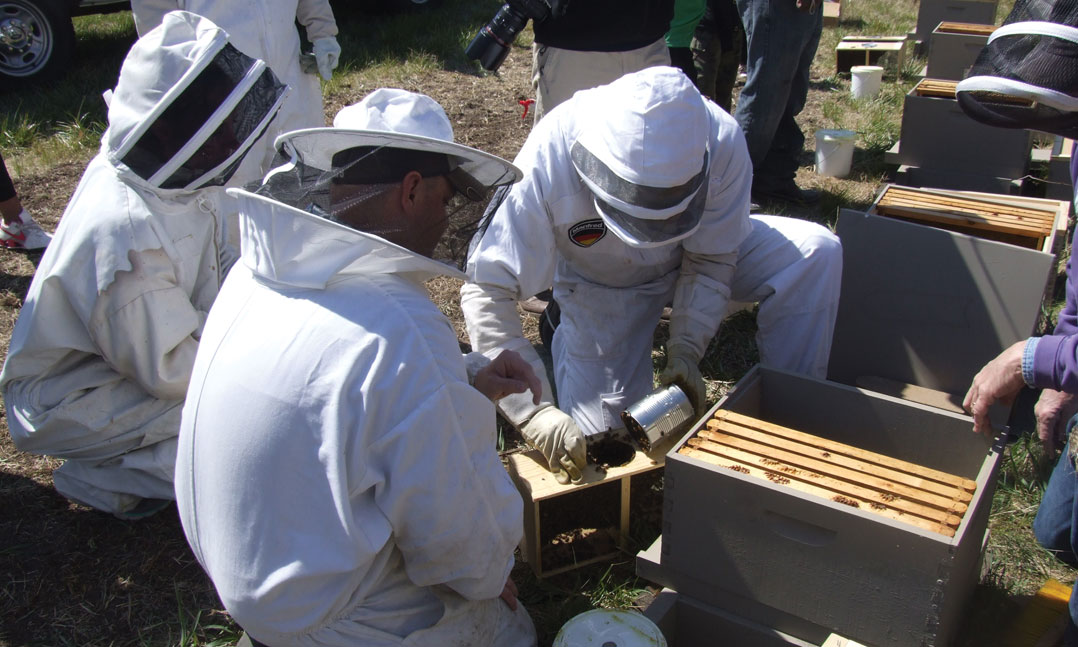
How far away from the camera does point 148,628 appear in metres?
2.55

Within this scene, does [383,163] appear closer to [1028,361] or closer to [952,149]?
[1028,361]

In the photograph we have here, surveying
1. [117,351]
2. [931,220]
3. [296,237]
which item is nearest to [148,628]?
[117,351]

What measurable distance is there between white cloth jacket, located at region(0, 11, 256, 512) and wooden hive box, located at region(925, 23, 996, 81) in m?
4.85

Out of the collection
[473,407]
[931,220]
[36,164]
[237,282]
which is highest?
[237,282]

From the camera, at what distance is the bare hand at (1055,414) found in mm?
2387

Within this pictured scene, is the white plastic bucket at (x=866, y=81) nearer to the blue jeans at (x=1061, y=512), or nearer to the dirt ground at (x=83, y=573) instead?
the blue jeans at (x=1061, y=512)

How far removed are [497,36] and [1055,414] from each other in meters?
2.59

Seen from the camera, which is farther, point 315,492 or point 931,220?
point 931,220

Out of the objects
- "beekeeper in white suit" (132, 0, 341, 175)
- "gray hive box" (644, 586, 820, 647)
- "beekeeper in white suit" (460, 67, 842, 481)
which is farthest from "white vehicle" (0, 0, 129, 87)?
"gray hive box" (644, 586, 820, 647)

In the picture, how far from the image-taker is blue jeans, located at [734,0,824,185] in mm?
4594

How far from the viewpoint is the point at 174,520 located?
2.94m

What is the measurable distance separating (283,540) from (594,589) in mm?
1256

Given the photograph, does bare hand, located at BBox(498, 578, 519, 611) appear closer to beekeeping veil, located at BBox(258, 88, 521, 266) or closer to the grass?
the grass

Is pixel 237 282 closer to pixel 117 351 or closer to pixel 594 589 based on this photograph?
pixel 117 351
